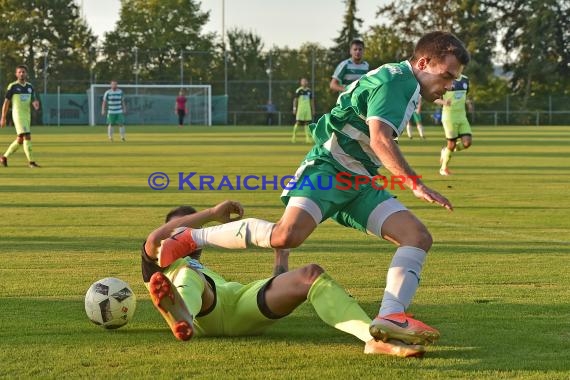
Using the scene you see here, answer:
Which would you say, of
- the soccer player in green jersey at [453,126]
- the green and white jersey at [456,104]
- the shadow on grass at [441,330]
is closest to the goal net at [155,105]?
the green and white jersey at [456,104]

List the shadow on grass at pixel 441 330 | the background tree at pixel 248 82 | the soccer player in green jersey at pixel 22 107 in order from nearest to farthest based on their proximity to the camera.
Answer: the shadow on grass at pixel 441 330 → the soccer player in green jersey at pixel 22 107 → the background tree at pixel 248 82

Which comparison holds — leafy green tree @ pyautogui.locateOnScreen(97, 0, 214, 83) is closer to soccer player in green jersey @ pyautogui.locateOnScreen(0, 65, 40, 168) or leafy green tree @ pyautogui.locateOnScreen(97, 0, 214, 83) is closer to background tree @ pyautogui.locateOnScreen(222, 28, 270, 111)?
background tree @ pyautogui.locateOnScreen(222, 28, 270, 111)

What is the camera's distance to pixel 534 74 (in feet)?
239

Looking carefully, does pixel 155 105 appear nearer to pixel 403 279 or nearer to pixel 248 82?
pixel 248 82

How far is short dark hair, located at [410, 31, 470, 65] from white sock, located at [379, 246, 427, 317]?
3.46 feet

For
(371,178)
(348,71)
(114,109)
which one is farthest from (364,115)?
(114,109)

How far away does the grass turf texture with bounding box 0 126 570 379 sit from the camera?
517 centimetres

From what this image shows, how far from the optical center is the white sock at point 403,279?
17.8 ft

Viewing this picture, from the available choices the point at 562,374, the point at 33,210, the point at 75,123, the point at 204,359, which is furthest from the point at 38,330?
the point at 75,123

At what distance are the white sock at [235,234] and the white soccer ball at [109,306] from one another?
Answer: 58 centimetres

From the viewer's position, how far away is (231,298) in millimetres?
5879

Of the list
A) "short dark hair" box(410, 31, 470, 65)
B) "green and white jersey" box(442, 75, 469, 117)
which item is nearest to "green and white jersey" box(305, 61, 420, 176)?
"short dark hair" box(410, 31, 470, 65)

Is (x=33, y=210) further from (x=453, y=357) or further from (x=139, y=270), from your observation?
(x=453, y=357)

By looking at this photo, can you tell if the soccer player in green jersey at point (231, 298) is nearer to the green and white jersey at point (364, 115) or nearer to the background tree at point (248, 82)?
the green and white jersey at point (364, 115)
